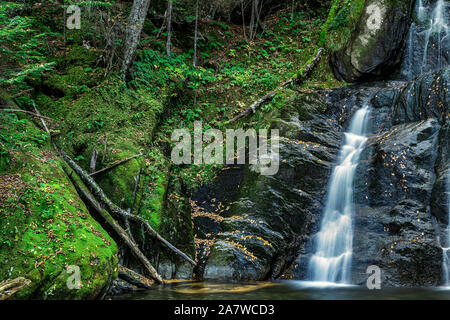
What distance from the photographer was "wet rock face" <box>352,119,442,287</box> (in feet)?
21.8

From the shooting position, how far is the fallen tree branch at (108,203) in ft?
23.6

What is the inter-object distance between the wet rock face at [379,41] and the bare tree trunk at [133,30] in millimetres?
7773

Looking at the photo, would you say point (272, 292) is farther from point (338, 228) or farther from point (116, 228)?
point (116, 228)

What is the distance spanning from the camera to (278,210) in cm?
829

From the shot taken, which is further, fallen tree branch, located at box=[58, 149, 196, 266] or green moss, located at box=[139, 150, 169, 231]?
green moss, located at box=[139, 150, 169, 231]

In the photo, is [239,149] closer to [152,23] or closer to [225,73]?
[225,73]

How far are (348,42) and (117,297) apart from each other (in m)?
12.0

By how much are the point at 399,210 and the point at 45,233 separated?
718 centimetres

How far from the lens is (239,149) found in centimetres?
1033

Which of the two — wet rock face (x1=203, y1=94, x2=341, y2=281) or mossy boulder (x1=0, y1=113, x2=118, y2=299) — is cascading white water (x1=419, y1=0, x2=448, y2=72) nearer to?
wet rock face (x1=203, y1=94, x2=341, y2=281)

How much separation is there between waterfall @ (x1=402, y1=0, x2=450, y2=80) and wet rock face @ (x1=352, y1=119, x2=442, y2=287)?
433 centimetres

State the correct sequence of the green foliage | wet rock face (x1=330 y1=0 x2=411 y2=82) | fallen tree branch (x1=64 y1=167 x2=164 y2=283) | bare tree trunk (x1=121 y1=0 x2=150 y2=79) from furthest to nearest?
wet rock face (x1=330 y1=0 x2=411 y2=82) < bare tree trunk (x1=121 y1=0 x2=150 y2=79) < fallen tree branch (x1=64 y1=167 x2=164 y2=283) < the green foliage

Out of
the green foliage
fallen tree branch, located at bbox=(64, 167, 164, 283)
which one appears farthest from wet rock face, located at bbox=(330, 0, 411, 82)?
the green foliage
